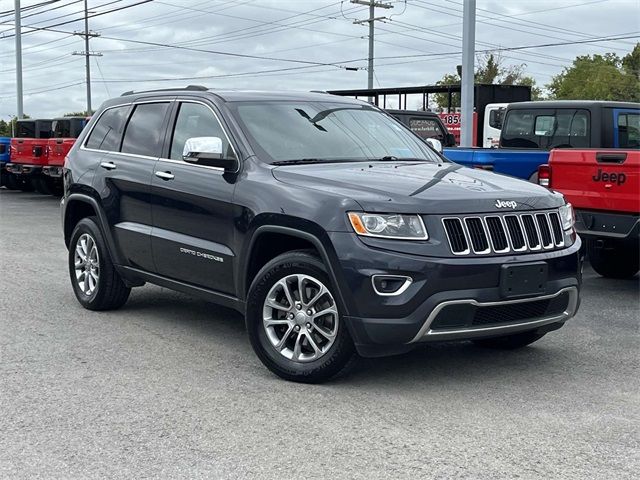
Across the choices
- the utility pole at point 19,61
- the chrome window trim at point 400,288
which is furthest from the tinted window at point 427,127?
the utility pole at point 19,61

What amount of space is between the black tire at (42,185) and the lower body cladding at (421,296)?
19.7m

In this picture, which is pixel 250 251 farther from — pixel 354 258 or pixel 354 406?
pixel 354 406

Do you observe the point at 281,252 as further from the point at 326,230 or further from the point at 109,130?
the point at 109,130

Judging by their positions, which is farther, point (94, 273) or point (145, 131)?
point (94, 273)

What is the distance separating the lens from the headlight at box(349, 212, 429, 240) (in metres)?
5.04

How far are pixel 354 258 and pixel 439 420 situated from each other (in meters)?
1.00

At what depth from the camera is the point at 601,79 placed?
72562 millimetres

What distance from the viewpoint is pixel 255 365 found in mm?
5863

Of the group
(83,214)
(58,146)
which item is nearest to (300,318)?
(83,214)

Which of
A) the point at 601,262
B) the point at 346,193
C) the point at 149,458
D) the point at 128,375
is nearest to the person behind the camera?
the point at 149,458

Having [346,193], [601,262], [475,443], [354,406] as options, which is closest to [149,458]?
[354,406]

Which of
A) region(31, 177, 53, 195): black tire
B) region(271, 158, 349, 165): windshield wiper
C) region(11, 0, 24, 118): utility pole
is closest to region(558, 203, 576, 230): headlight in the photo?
region(271, 158, 349, 165): windshield wiper

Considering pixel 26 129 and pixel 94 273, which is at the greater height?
pixel 26 129

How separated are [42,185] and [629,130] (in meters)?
16.2
